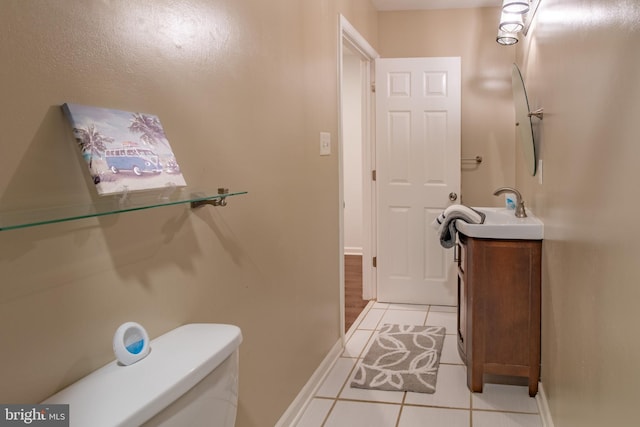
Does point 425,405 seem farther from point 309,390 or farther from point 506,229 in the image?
point 506,229

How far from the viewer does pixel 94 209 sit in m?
1.05

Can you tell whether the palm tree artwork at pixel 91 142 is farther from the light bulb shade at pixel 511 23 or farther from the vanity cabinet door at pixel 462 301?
the light bulb shade at pixel 511 23

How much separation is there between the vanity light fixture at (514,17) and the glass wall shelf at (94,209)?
2373 millimetres

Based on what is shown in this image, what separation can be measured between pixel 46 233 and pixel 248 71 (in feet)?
3.52

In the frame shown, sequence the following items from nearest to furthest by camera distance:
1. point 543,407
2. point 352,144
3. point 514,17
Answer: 1. point 543,407
2. point 514,17
3. point 352,144

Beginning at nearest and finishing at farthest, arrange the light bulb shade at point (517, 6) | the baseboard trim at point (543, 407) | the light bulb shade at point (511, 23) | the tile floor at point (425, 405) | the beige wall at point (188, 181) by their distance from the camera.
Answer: the beige wall at point (188, 181) < the baseboard trim at point (543, 407) < the tile floor at point (425, 405) < the light bulb shade at point (517, 6) < the light bulb shade at point (511, 23)

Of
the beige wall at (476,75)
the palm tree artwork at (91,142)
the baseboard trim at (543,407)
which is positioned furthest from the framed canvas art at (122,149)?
the beige wall at (476,75)

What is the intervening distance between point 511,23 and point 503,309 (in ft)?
5.57

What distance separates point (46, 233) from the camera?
1040mm

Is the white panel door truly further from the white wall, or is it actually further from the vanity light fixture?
the white wall

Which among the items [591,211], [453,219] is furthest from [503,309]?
[591,211]

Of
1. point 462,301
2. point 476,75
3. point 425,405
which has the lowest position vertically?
point 425,405

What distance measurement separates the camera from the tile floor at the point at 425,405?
8.09 feet

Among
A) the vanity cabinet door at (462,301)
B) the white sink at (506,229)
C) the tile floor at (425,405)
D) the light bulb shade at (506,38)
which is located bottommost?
the tile floor at (425,405)
